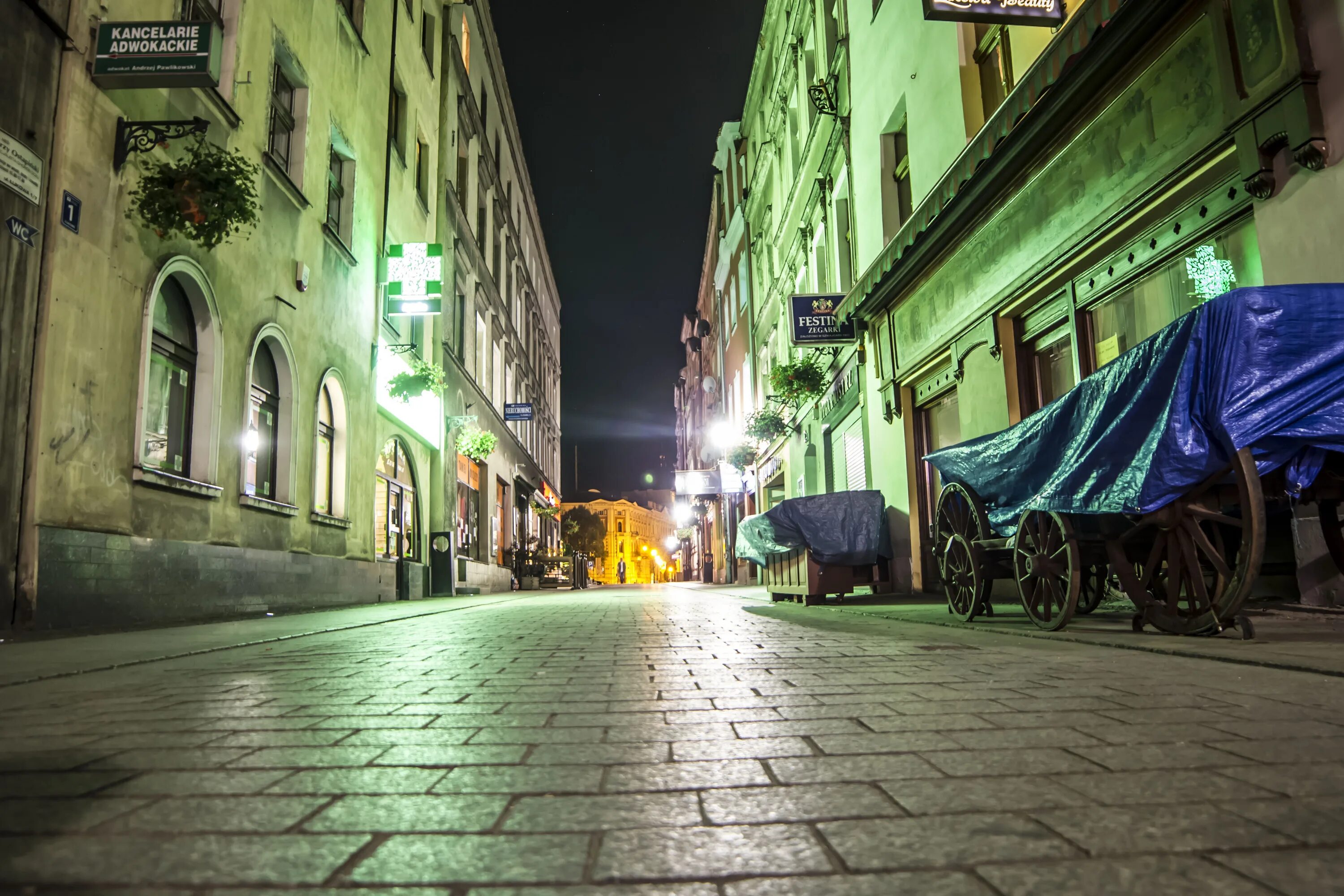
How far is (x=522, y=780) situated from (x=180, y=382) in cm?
974

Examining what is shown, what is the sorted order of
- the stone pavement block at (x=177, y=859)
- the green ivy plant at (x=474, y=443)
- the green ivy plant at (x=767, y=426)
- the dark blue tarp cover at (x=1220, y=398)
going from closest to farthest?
the stone pavement block at (x=177, y=859), the dark blue tarp cover at (x=1220, y=398), the green ivy plant at (x=474, y=443), the green ivy plant at (x=767, y=426)

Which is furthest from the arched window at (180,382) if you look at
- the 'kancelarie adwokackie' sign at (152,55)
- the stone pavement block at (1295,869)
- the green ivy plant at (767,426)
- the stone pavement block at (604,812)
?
the green ivy plant at (767,426)

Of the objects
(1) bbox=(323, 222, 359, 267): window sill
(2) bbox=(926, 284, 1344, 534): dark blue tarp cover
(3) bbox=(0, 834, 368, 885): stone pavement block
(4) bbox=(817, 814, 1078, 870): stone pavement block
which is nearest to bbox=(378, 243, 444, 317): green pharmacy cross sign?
(1) bbox=(323, 222, 359, 267): window sill

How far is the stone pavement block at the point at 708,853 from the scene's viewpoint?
1.63m

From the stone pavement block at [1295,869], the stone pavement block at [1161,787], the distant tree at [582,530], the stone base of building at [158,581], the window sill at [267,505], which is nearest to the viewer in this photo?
Answer: the stone pavement block at [1295,869]

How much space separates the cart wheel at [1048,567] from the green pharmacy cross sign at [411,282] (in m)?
13.5

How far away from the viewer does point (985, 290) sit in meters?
11.5

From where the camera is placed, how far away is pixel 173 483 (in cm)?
952

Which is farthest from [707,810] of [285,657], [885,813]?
[285,657]

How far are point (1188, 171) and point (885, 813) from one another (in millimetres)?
7462

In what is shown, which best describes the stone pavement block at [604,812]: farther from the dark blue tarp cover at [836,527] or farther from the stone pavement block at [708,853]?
the dark blue tarp cover at [836,527]

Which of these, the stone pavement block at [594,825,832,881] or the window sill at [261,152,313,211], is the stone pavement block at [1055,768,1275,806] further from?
the window sill at [261,152,313,211]

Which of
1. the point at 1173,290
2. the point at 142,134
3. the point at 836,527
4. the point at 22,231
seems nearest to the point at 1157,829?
the point at 1173,290

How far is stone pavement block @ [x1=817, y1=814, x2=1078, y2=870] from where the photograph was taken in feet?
5.44
